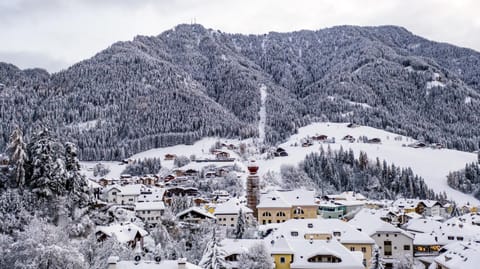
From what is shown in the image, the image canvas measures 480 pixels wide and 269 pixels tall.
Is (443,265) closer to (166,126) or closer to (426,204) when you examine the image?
(426,204)

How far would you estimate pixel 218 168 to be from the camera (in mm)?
133375

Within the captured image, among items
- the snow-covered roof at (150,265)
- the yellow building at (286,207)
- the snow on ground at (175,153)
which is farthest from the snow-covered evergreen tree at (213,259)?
the snow on ground at (175,153)

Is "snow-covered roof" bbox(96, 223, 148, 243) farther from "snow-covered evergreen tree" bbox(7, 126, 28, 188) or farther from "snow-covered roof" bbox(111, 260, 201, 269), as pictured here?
"snow-covered roof" bbox(111, 260, 201, 269)

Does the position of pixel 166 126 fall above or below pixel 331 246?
above

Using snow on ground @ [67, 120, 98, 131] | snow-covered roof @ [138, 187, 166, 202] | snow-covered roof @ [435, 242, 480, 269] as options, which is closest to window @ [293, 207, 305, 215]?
snow-covered roof @ [138, 187, 166, 202]

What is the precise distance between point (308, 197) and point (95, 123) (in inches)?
4988

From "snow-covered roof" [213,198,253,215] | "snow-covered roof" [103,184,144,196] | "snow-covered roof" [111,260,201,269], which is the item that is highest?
"snow-covered roof" [111,260,201,269]

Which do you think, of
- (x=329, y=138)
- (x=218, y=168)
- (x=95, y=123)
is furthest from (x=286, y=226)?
(x=95, y=123)

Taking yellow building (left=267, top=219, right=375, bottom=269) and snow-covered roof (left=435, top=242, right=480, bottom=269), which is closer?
snow-covered roof (left=435, top=242, right=480, bottom=269)

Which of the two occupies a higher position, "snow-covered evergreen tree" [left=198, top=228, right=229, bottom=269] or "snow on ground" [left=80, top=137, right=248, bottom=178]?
"snow on ground" [left=80, top=137, right=248, bottom=178]

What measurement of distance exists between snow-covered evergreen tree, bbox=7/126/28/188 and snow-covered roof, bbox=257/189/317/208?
160 ft

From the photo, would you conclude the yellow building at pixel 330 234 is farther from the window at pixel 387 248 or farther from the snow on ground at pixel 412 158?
the snow on ground at pixel 412 158

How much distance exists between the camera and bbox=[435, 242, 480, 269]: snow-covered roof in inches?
1763

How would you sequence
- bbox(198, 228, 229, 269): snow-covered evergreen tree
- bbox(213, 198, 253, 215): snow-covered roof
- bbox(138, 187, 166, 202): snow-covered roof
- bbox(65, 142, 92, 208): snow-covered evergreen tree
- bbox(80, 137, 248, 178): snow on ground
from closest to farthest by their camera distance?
bbox(198, 228, 229, 269): snow-covered evergreen tree, bbox(65, 142, 92, 208): snow-covered evergreen tree, bbox(213, 198, 253, 215): snow-covered roof, bbox(138, 187, 166, 202): snow-covered roof, bbox(80, 137, 248, 178): snow on ground
